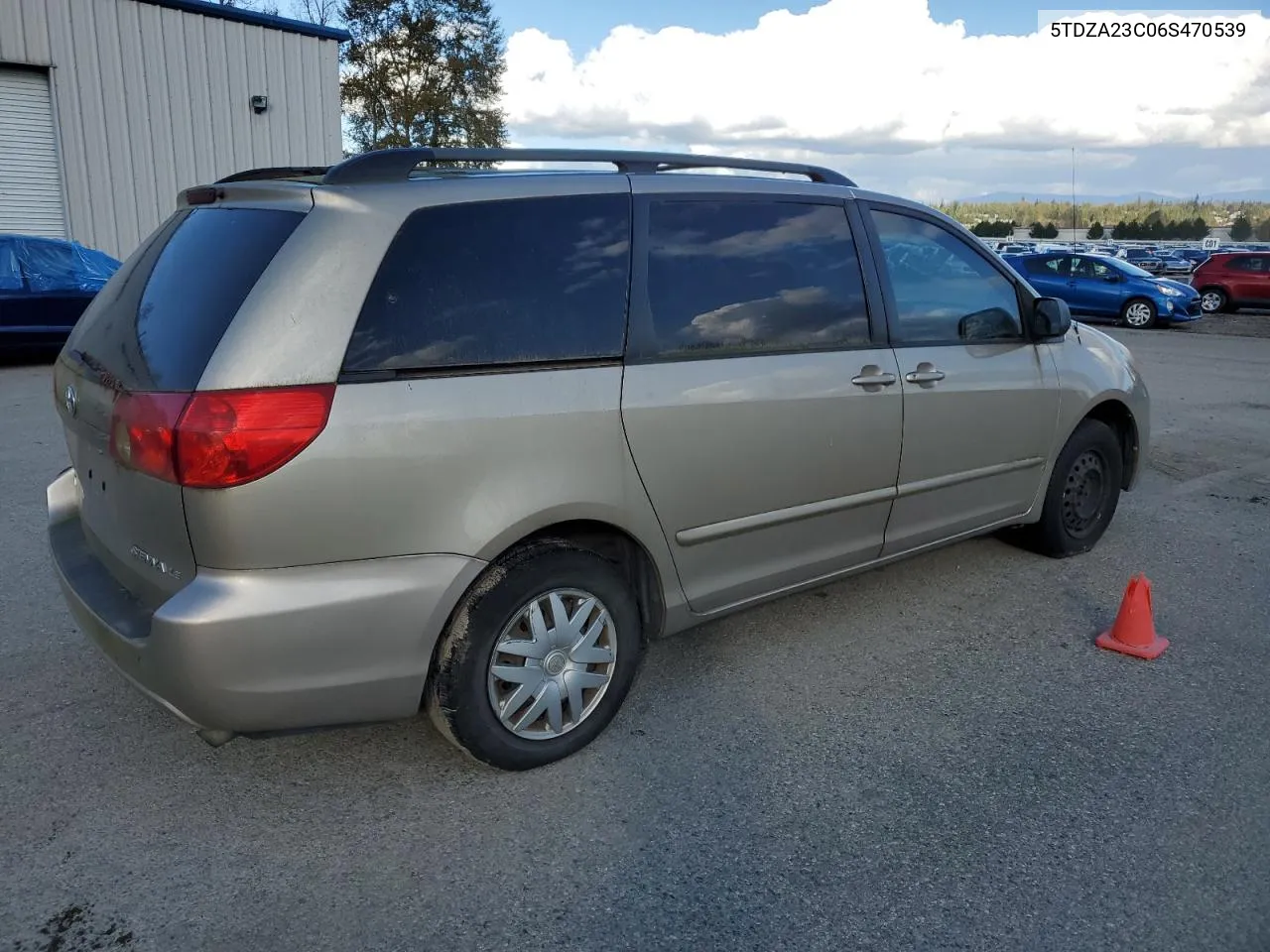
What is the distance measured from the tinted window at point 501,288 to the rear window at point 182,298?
12.9 inches

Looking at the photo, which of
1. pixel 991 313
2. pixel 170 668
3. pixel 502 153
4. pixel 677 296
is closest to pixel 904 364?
pixel 991 313

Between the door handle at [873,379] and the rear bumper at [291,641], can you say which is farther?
the door handle at [873,379]

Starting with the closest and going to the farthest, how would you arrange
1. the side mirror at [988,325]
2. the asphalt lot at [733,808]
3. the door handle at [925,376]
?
the asphalt lot at [733,808], the door handle at [925,376], the side mirror at [988,325]

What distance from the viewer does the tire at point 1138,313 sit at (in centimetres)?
2056

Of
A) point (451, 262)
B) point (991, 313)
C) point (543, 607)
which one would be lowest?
point (543, 607)

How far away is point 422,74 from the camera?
39.6 m

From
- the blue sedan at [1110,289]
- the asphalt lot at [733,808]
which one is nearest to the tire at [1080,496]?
the asphalt lot at [733,808]

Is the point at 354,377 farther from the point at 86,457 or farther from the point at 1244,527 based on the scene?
the point at 1244,527

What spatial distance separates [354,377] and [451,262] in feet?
1.50

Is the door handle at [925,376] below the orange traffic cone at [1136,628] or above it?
above

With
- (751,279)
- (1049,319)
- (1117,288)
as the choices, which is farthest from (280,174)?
(1117,288)

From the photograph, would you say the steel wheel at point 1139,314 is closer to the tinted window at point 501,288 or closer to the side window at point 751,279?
the side window at point 751,279

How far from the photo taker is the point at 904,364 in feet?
13.2

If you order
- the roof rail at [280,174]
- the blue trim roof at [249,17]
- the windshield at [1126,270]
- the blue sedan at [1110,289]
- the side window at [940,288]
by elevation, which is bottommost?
the blue sedan at [1110,289]
